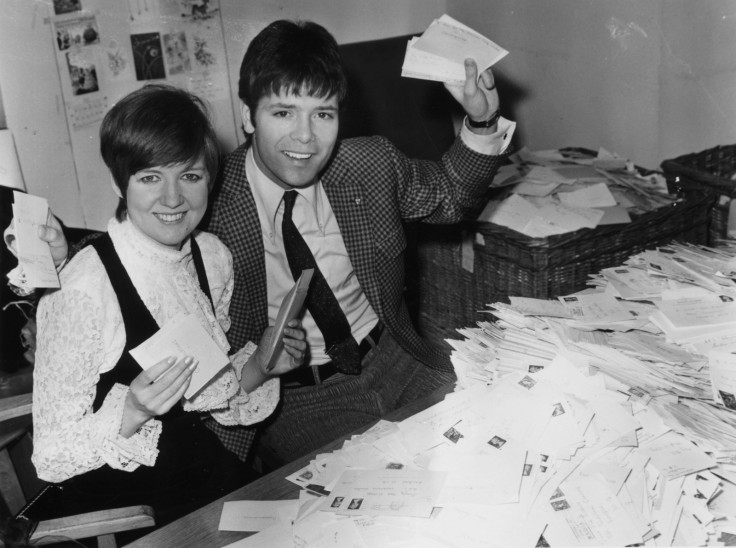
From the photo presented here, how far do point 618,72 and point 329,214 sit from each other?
1.47 meters

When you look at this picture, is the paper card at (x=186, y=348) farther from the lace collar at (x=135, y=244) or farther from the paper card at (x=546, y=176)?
the paper card at (x=546, y=176)

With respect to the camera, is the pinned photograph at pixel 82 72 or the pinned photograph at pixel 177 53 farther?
the pinned photograph at pixel 177 53

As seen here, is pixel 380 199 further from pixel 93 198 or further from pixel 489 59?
pixel 93 198

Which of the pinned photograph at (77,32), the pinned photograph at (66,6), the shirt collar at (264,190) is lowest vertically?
the shirt collar at (264,190)

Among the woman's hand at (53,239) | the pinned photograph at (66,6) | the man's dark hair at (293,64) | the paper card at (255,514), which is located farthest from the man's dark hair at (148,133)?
the pinned photograph at (66,6)

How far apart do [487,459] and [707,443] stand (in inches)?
13.7

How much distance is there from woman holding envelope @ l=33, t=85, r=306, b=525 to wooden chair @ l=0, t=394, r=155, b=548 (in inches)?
3.1

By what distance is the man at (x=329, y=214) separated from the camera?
161 cm

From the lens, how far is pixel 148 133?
1284 millimetres

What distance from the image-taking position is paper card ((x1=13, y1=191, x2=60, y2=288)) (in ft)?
3.77

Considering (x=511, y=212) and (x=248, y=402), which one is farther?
(x=511, y=212)

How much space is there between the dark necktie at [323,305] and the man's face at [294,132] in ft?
0.34

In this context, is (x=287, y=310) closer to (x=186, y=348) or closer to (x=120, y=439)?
(x=186, y=348)

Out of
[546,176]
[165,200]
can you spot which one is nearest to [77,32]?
[165,200]
